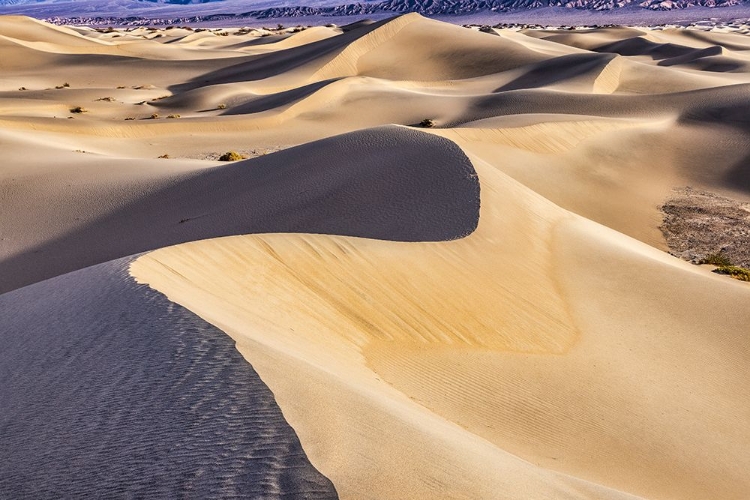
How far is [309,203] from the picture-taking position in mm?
11781

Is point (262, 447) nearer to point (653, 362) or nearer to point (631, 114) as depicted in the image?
point (653, 362)

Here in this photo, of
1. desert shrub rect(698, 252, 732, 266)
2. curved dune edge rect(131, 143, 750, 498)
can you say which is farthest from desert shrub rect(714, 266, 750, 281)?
curved dune edge rect(131, 143, 750, 498)

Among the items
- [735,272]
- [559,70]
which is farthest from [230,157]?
[559,70]

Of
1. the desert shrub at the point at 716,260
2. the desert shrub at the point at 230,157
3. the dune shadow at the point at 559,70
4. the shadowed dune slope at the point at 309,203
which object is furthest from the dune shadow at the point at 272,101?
the desert shrub at the point at 716,260

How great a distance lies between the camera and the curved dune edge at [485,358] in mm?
4039

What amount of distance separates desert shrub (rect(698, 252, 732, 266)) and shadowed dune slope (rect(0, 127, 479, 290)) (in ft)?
15.8

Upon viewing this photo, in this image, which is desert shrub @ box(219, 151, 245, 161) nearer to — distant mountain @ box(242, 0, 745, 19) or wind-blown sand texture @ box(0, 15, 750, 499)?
wind-blown sand texture @ box(0, 15, 750, 499)

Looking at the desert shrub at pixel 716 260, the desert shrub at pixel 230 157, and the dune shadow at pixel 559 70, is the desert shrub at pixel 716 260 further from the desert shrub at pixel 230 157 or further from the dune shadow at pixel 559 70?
the dune shadow at pixel 559 70

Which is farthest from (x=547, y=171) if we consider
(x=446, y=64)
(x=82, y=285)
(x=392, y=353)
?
(x=446, y=64)

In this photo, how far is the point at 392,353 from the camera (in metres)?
6.71

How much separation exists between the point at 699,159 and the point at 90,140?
1815 centimetres

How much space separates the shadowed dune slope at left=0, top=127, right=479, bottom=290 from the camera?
34.9 feet

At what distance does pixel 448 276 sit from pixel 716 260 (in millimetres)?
6713

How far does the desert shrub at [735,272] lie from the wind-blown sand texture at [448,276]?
70cm
